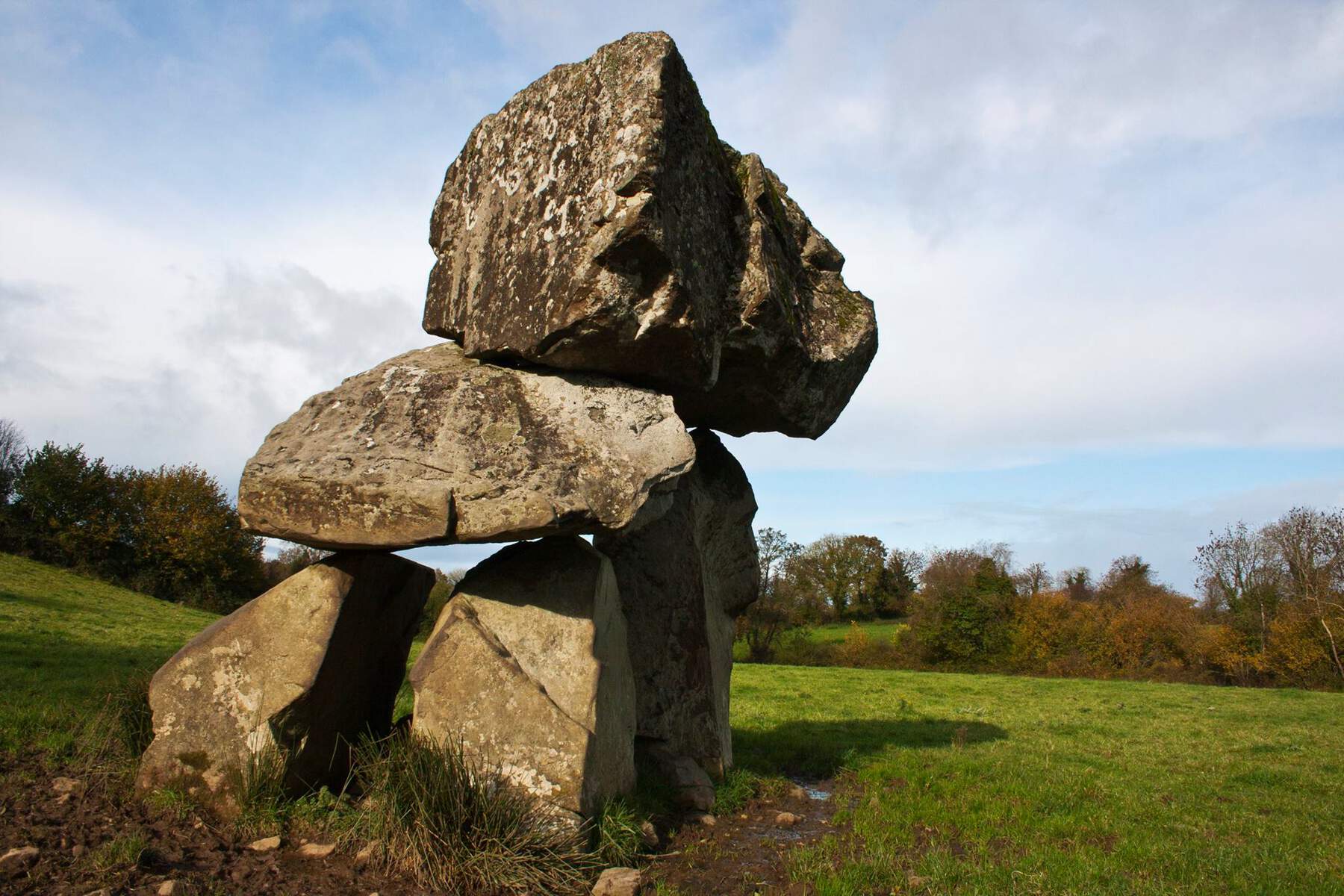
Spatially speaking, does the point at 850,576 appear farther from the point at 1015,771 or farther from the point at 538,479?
the point at 538,479

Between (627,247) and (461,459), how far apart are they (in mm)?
1986

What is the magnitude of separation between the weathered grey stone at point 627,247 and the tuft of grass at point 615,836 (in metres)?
3.35

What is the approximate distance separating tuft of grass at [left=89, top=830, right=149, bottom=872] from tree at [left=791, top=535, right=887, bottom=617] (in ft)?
149

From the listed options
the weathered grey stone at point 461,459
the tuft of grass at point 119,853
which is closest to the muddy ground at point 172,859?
the tuft of grass at point 119,853

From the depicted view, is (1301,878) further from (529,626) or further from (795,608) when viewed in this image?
(795,608)

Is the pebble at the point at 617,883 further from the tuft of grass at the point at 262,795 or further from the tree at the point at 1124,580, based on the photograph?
the tree at the point at 1124,580

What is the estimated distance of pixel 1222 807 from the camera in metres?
8.66

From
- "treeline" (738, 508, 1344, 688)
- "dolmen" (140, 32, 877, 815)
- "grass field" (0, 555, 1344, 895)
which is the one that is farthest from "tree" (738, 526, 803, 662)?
"dolmen" (140, 32, 877, 815)

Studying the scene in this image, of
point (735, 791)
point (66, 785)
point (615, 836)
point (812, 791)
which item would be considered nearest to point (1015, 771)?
point (812, 791)

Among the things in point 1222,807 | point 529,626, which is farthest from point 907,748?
point 529,626

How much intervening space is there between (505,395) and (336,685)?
2.51 metres

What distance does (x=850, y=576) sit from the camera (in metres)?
50.4

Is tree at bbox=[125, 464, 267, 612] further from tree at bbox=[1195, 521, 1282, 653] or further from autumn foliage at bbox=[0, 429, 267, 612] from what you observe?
tree at bbox=[1195, 521, 1282, 653]

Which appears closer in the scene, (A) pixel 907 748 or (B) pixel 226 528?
(A) pixel 907 748
